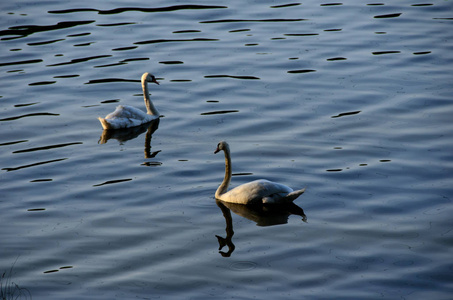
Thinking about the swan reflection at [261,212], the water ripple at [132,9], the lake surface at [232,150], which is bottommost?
the swan reflection at [261,212]

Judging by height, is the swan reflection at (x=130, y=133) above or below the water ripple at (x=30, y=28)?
below

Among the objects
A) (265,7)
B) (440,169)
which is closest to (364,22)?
(265,7)

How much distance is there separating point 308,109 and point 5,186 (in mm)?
7030

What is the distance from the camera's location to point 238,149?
55.5 ft

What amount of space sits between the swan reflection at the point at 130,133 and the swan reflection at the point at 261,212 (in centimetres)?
365

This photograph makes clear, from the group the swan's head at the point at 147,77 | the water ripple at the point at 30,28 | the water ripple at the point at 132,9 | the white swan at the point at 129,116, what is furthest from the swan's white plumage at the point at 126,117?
the water ripple at the point at 132,9

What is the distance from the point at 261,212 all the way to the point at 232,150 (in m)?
2.79

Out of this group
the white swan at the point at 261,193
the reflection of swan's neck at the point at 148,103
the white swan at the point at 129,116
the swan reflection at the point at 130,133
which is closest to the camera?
the white swan at the point at 261,193

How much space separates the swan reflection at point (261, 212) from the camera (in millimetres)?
13883

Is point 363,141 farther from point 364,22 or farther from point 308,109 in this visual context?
point 364,22

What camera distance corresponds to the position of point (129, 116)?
1905cm

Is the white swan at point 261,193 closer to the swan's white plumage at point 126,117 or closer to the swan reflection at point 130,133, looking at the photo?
the swan reflection at point 130,133

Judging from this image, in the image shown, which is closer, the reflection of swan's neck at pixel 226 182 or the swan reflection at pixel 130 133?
the reflection of swan's neck at pixel 226 182

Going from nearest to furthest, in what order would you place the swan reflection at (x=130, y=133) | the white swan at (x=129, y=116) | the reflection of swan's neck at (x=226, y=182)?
the reflection of swan's neck at (x=226, y=182)
the swan reflection at (x=130, y=133)
the white swan at (x=129, y=116)
